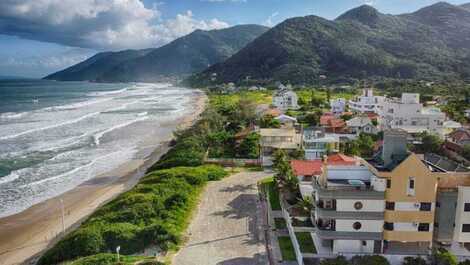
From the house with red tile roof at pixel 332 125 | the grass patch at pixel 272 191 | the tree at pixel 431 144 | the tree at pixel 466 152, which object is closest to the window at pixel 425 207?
the grass patch at pixel 272 191

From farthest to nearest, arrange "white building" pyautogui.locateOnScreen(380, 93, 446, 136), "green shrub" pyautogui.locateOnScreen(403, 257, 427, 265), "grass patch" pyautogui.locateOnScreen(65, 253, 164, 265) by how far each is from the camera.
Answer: "white building" pyautogui.locateOnScreen(380, 93, 446, 136) → "grass patch" pyautogui.locateOnScreen(65, 253, 164, 265) → "green shrub" pyautogui.locateOnScreen(403, 257, 427, 265)

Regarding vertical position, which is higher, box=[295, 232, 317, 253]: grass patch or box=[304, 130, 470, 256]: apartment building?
box=[304, 130, 470, 256]: apartment building

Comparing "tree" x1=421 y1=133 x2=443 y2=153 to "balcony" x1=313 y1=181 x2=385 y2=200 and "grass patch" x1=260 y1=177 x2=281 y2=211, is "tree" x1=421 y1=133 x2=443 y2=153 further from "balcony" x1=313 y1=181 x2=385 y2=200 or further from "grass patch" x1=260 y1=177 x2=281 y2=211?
"balcony" x1=313 y1=181 x2=385 y2=200

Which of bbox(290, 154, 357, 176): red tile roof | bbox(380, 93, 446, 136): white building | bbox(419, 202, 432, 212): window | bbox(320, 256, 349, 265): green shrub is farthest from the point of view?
bbox(380, 93, 446, 136): white building

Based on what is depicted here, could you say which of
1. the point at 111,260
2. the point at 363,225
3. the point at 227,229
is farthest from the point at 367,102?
the point at 111,260

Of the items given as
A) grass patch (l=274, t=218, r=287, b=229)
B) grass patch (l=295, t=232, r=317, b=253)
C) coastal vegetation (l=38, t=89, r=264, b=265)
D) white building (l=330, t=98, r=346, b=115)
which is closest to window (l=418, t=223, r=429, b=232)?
grass patch (l=295, t=232, r=317, b=253)

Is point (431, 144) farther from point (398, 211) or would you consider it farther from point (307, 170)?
point (398, 211)
